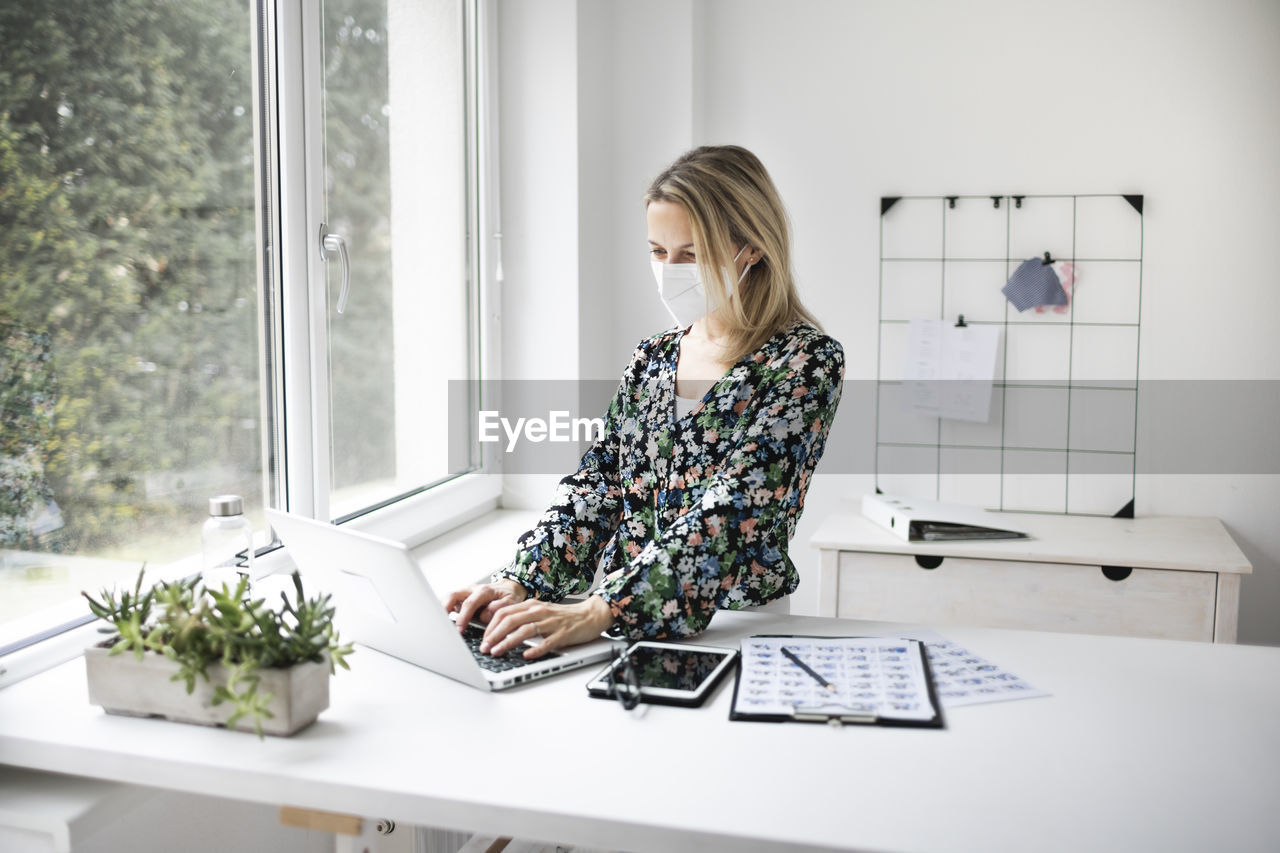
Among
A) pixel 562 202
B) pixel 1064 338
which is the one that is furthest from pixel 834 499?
pixel 562 202

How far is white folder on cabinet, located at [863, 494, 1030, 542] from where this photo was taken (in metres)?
2.26

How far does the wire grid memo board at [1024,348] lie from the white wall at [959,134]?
0.05 meters

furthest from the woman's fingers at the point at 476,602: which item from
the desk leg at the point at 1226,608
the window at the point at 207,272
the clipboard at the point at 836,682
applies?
the desk leg at the point at 1226,608

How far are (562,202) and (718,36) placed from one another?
70 cm

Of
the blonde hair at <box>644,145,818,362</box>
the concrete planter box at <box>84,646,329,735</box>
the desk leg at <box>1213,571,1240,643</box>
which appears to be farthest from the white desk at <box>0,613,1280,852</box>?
the desk leg at <box>1213,571,1240,643</box>

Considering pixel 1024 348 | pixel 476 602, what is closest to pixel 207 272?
pixel 476 602

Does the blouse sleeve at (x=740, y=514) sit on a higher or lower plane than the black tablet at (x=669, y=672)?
higher

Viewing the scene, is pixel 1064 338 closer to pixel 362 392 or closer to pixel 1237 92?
pixel 1237 92

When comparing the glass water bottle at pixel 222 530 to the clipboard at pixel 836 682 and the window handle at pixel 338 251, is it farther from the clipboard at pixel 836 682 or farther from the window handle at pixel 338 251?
the clipboard at pixel 836 682

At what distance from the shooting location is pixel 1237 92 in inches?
95.0

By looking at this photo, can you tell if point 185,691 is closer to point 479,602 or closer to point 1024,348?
point 479,602

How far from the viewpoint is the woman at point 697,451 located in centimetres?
129

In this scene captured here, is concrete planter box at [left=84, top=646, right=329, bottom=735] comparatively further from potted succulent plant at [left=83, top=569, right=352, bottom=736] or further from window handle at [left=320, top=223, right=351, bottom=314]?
window handle at [left=320, top=223, right=351, bottom=314]

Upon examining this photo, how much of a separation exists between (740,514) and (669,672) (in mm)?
264
